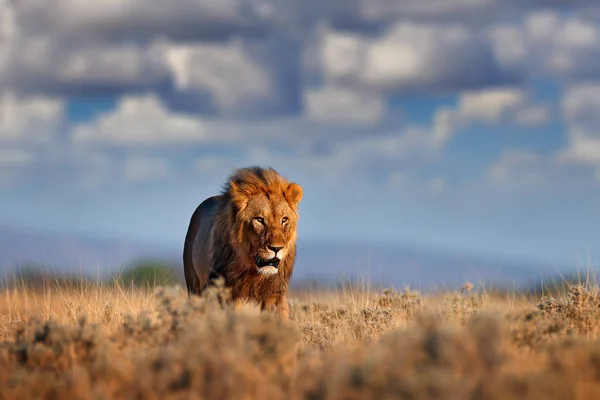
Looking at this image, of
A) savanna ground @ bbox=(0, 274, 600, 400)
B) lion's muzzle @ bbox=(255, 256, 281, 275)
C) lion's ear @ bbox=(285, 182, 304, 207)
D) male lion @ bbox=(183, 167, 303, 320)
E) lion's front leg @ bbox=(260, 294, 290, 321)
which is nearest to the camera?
savanna ground @ bbox=(0, 274, 600, 400)

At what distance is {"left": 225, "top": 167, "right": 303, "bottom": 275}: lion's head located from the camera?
9797mm

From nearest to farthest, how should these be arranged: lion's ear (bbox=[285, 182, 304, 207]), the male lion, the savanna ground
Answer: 1. the savanna ground
2. the male lion
3. lion's ear (bbox=[285, 182, 304, 207])

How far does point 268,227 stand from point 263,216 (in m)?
0.14

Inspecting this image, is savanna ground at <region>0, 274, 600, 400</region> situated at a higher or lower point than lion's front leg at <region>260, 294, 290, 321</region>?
lower

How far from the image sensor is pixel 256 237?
32.6 feet

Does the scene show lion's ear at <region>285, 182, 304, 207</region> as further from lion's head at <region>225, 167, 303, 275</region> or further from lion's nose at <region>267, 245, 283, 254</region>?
lion's nose at <region>267, 245, 283, 254</region>

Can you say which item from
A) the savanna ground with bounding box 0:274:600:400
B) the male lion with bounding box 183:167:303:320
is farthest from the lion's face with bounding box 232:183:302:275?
the savanna ground with bounding box 0:274:600:400

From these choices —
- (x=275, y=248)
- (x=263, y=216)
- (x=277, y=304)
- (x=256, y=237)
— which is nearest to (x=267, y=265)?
(x=275, y=248)

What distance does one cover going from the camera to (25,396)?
5910 millimetres

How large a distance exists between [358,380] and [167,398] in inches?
43.8

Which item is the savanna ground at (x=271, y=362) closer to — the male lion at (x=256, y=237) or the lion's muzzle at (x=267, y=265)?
the lion's muzzle at (x=267, y=265)

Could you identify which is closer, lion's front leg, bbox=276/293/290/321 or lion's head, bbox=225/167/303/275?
lion's head, bbox=225/167/303/275

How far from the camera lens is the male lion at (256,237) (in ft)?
32.4

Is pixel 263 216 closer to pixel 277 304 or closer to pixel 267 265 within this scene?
pixel 267 265
